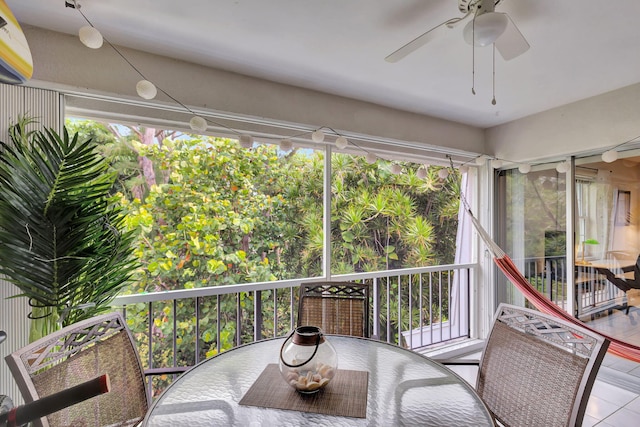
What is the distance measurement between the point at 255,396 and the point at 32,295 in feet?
3.91

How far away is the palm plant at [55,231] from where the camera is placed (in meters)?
1.42

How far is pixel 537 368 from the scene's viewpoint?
47.6 inches

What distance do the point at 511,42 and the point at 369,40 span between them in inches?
29.7

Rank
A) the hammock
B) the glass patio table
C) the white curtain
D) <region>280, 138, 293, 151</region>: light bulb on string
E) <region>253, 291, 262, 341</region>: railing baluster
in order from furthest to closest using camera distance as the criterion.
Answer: the white curtain → <region>253, 291, 262, 341</region>: railing baluster → <region>280, 138, 293, 151</region>: light bulb on string → the hammock → the glass patio table

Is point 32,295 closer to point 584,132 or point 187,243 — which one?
point 187,243

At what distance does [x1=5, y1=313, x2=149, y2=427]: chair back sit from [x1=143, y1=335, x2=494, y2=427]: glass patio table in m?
0.25

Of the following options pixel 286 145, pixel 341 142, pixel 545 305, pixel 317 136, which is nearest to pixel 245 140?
pixel 286 145

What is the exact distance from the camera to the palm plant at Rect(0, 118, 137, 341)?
4.65ft

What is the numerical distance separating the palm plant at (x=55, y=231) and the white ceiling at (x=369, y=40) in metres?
0.76

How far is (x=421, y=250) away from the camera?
4.32 meters

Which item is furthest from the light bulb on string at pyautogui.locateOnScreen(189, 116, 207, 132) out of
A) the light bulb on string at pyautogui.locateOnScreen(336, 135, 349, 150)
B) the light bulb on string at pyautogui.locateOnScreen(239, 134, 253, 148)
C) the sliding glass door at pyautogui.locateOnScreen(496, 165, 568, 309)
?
the sliding glass door at pyautogui.locateOnScreen(496, 165, 568, 309)

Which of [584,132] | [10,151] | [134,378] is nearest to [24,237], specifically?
[10,151]

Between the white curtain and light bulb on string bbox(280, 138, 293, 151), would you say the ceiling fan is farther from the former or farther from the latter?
the white curtain

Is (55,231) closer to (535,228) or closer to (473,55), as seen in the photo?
(473,55)
